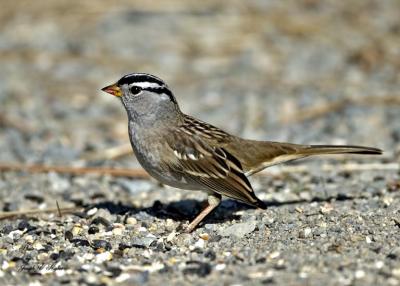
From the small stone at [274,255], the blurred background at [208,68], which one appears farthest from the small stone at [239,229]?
the blurred background at [208,68]

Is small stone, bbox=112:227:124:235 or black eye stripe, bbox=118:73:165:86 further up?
black eye stripe, bbox=118:73:165:86

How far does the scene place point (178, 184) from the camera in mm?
6414

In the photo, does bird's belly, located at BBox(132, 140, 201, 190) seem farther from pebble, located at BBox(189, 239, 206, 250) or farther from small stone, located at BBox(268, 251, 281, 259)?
small stone, located at BBox(268, 251, 281, 259)

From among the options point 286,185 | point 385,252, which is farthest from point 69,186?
point 385,252

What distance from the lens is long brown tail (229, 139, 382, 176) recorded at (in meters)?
6.75

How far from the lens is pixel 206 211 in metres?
6.43

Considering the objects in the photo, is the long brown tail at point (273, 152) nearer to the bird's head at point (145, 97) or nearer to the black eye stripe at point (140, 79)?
the bird's head at point (145, 97)

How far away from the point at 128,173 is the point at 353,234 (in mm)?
2995

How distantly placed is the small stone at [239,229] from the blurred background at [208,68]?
2995mm

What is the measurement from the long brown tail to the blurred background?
6.67 ft

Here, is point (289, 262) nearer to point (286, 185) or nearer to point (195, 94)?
point (286, 185)

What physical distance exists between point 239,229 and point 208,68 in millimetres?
6148

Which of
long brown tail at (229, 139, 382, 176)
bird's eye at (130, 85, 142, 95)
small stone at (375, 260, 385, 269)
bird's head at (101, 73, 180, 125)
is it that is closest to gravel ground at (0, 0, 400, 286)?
small stone at (375, 260, 385, 269)

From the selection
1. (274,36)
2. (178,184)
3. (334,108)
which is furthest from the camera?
(274,36)
